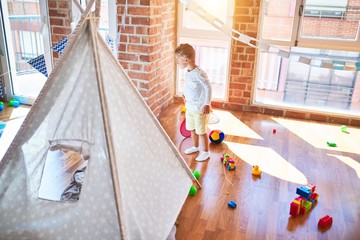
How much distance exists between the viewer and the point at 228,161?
109 inches

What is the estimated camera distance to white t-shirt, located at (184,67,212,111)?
267 cm

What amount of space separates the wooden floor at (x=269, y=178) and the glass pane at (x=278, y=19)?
87 cm

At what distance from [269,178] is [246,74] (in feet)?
5.00

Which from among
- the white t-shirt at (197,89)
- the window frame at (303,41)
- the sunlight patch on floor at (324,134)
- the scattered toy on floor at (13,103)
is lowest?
the sunlight patch on floor at (324,134)

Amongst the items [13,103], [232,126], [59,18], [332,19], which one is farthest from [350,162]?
[13,103]

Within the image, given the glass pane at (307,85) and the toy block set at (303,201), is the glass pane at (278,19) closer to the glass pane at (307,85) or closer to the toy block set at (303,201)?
the glass pane at (307,85)

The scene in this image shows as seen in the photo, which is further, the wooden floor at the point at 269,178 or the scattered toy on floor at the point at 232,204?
the scattered toy on floor at the point at 232,204

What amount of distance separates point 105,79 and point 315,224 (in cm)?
150

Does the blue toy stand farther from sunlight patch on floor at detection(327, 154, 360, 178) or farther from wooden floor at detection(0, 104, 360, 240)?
sunlight patch on floor at detection(327, 154, 360, 178)

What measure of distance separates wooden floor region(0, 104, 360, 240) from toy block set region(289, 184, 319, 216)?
0.04 m

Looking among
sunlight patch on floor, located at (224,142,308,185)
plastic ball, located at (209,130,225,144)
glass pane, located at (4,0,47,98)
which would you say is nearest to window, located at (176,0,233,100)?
plastic ball, located at (209,130,225,144)

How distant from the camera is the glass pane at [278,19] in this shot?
3.62 meters

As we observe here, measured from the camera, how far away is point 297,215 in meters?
2.22

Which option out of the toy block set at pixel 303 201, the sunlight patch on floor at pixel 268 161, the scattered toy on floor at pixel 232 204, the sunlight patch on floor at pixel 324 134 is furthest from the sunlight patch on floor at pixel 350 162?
the scattered toy on floor at pixel 232 204
